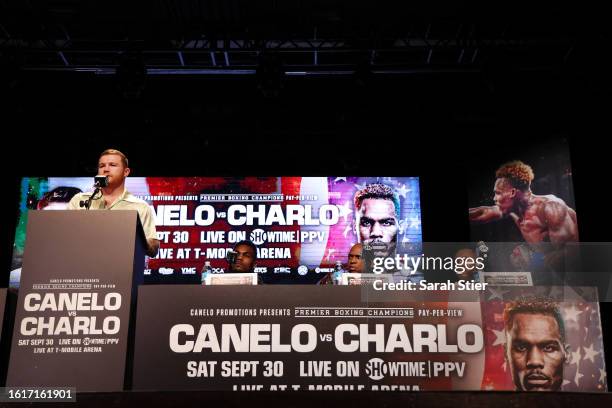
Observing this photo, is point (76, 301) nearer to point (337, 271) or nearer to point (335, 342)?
point (335, 342)

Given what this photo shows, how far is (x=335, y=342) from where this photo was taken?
229 centimetres

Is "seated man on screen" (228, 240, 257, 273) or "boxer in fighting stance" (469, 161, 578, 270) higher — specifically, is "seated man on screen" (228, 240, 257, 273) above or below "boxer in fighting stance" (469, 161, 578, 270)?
below

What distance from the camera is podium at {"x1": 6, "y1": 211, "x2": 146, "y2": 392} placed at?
2.22 metres

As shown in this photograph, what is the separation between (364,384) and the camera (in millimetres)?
2246

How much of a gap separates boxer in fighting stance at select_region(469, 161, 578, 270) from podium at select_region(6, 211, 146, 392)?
548 cm

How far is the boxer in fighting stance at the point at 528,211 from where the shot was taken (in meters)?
7.03

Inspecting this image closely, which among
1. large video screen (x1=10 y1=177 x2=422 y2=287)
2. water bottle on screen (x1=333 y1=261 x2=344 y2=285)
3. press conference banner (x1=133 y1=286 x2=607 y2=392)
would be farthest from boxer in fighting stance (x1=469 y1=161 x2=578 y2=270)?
press conference banner (x1=133 y1=286 x2=607 y2=392)

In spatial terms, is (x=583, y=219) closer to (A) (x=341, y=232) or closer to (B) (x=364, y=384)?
(A) (x=341, y=232)

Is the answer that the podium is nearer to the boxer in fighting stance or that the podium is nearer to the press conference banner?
the press conference banner

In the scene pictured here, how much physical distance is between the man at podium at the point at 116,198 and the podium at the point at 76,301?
0.75 m

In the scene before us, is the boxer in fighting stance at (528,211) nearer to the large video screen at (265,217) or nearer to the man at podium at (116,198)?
the large video screen at (265,217)

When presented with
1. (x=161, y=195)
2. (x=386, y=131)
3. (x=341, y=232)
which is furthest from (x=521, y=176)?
(x=161, y=195)

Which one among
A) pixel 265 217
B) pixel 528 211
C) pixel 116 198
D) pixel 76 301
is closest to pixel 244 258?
pixel 265 217

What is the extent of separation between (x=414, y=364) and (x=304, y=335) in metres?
0.39
